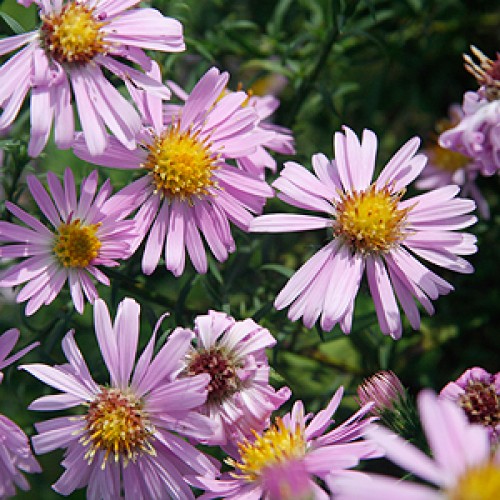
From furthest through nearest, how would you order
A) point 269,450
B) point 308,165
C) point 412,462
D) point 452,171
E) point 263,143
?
1. point 452,171
2. point 308,165
3. point 263,143
4. point 269,450
5. point 412,462

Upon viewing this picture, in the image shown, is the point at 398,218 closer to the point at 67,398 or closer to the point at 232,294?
the point at 232,294

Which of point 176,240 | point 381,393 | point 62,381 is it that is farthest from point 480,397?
point 62,381

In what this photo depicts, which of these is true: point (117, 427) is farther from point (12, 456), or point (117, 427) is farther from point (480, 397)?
point (480, 397)

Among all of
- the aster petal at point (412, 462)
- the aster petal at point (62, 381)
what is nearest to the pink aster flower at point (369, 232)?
the aster petal at point (62, 381)

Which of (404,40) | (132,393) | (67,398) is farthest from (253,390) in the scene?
(404,40)

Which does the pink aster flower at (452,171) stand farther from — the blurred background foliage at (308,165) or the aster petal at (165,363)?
the aster petal at (165,363)

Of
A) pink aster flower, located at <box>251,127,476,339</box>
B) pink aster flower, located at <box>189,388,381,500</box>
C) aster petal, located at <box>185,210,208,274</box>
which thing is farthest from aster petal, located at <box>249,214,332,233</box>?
pink aster flower, located at <box>189,388,381,500</box>
